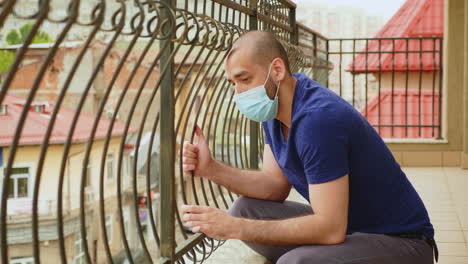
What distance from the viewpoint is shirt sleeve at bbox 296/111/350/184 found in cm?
178

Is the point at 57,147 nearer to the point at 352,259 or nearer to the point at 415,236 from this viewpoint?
the point at 352,259

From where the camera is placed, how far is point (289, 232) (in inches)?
73.6

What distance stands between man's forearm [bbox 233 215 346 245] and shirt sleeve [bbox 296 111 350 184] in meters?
0.15

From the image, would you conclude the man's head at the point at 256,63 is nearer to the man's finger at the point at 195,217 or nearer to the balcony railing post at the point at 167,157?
the balcony railing post at the point at 167,157

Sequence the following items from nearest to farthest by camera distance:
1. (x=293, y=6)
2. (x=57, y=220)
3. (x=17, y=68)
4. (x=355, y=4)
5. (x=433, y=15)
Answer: (x=17, y=68) → (x=57, y=220) → (x=293, y=6) → (x=433, y=15) → (x=355, y=4)

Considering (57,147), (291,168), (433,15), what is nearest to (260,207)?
(291,168)

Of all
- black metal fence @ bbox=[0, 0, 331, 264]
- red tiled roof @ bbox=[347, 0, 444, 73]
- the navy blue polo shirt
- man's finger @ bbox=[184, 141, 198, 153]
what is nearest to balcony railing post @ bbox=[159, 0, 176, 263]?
black metal fence @ bbox=[0, 0, 331, 264]

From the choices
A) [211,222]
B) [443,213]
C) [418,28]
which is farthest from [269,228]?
[418,28]

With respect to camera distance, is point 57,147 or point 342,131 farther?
point 57,147

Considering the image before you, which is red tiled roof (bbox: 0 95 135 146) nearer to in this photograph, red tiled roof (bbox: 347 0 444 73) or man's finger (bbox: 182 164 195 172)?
man's finger (bbox: 182 164 195 172)

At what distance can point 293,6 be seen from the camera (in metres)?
4.64

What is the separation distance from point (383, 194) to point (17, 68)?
4.03 ft

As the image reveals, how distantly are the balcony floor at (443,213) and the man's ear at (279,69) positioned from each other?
89 centimetres

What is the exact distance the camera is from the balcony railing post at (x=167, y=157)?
1965mm
